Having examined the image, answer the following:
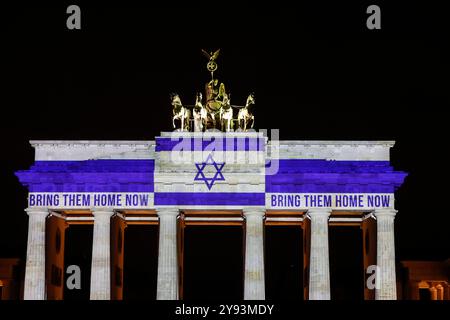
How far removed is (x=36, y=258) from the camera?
7119cm

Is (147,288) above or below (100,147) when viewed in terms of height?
below

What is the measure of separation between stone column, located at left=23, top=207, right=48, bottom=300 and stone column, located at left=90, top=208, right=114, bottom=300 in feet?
11.7

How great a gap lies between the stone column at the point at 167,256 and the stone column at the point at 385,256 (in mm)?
14354

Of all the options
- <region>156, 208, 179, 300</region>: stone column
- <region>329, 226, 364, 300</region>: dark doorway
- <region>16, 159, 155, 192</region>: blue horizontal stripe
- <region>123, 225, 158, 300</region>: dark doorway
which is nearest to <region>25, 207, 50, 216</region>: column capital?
<region>16, 159, 155, 192</region>: blue horizontal stripe

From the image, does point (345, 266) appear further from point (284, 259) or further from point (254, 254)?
point (254, 254)

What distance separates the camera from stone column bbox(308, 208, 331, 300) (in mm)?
70919

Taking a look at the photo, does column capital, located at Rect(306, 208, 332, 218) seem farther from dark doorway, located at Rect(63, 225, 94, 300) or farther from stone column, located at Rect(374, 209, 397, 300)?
dark doorway, located at Rect(63, 225, 94, 300)

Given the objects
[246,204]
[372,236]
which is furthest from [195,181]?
[372,236]

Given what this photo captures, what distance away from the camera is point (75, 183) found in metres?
72.4

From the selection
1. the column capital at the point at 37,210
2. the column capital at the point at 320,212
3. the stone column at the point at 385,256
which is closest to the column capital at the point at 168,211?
the column capital at the point at 37,210

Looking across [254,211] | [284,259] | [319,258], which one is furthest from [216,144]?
[284,259]

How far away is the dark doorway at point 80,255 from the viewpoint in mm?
84812
